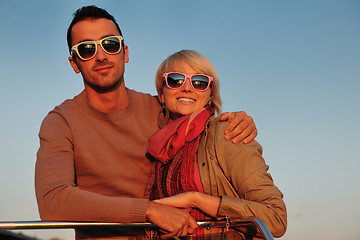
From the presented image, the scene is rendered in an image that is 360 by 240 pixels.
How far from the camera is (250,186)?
288 cm

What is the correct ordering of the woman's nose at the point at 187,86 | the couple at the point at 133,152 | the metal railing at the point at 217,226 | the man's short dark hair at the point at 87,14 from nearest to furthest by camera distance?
the metal railing at the point at 217,226
the couple at the point at 133,152
the woman's nose at the point at 187,86
the man's short dark hair at the point at 87,14

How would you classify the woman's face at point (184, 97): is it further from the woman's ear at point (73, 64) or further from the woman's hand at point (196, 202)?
the woman's ear at point (73, 64)

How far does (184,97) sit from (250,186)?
→ 110 centimetres

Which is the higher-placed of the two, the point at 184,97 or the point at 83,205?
the point at 184,97

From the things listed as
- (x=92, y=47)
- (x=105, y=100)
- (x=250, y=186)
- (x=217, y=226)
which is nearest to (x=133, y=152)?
(x=105, y=100)

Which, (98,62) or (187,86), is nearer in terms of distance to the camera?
(187,86)

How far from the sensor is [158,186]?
3355mm

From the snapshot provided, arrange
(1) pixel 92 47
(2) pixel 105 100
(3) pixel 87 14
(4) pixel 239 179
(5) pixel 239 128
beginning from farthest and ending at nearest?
1. (3) pixel 87 14
2. (2) pixel 105 100
3. (1) pixel 92 47
4. (5) pixel 239 128
5. (4) pixel 239 179

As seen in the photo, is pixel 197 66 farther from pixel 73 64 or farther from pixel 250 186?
pixel 73 64

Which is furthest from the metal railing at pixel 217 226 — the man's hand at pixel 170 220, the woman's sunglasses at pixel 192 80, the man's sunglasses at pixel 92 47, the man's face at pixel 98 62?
the man's sunglasses at pixel 92 47

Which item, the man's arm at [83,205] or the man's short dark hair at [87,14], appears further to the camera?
the man's short dark hair at [87,14]

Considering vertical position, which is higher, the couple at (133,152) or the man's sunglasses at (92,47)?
the man's sunglasses at (92,47)

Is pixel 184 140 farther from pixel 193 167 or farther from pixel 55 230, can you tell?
pixel 55 230

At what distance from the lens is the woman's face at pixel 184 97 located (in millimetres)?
3559
